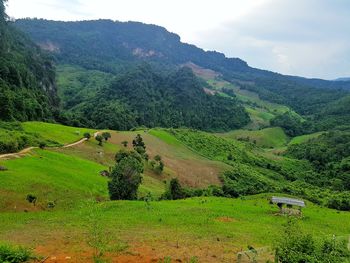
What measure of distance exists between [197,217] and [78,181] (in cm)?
2186

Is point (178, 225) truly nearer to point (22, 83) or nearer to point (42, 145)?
point (42, 145)

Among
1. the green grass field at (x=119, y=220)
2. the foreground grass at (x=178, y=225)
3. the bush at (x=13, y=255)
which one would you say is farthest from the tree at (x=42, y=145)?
the bush at (x=13, y=255)

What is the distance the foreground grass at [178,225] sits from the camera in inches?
1251

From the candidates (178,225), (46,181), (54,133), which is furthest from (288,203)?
(54,133)

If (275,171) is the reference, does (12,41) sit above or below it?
above

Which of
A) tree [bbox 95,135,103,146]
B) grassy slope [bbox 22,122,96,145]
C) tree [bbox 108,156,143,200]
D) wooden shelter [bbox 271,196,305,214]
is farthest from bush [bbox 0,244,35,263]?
tree [bbox 95,135,103,146]

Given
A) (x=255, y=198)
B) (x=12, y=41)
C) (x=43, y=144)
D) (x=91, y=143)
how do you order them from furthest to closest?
(x=12, y=41)
(x=91, y=143)
(x=43, y=144)
(x=255, y=198)

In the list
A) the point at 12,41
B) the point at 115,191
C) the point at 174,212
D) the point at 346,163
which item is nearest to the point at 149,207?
the point at 174,212

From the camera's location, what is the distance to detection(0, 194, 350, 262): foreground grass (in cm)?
3177

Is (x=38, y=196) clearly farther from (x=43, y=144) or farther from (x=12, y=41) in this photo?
(x=12, y=41)

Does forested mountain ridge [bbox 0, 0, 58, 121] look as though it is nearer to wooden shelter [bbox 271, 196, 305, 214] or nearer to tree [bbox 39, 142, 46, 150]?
tree [bbox 39, 142, 46, 150]

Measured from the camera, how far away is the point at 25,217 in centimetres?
4238

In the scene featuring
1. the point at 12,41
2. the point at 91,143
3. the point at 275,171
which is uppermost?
the point at 12,41

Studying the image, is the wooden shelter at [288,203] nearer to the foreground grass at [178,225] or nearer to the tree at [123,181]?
the foreground grass at [178,225]
